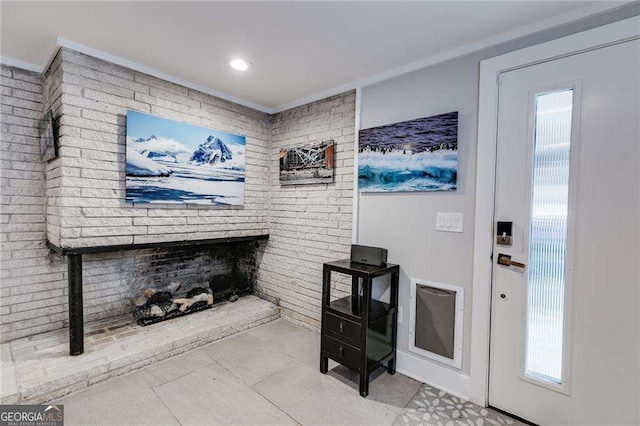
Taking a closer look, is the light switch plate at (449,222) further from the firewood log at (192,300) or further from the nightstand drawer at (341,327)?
the firewood log at (192,300)

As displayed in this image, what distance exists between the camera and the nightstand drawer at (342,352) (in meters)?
2.22

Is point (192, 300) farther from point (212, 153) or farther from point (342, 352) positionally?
point (342, 352)

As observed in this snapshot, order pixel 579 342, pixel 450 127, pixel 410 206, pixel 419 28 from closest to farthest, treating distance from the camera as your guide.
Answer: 1. pixel 579 342
2. pixel 419 28
3. pixel 450 127
4. pixel 410 206

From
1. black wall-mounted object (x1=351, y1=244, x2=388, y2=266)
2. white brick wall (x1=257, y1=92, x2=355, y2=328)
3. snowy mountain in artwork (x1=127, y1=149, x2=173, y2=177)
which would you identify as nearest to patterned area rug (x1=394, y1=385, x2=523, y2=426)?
black wall-mounted object (x1=351, y1=244, x2=388, y2=266)

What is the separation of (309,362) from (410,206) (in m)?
1.60

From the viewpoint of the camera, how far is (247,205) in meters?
3.50

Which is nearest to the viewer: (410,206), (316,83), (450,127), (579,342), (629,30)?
(629,30)

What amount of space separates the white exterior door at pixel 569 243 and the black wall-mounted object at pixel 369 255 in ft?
2.58

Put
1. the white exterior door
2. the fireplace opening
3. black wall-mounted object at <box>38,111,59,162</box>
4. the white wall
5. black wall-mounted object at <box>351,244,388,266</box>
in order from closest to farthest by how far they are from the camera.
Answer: the white exterior door, the white wall, black wall-mounted object at <box>38,111,59,162</box>, black wall-mounted object at <box>351,244,388,266</box>, the fireplace opening

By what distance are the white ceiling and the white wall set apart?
17 centimetres

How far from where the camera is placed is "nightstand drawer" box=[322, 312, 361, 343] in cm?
223

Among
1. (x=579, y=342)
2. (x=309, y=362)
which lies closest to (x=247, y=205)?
(x=309, y=362)

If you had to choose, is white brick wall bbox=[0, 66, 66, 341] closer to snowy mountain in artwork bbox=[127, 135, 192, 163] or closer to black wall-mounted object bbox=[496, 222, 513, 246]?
snowy mountain in artwork bbox=[127, 135, 192, 163]

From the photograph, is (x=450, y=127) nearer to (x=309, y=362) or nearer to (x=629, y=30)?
(x=629, y=30)
